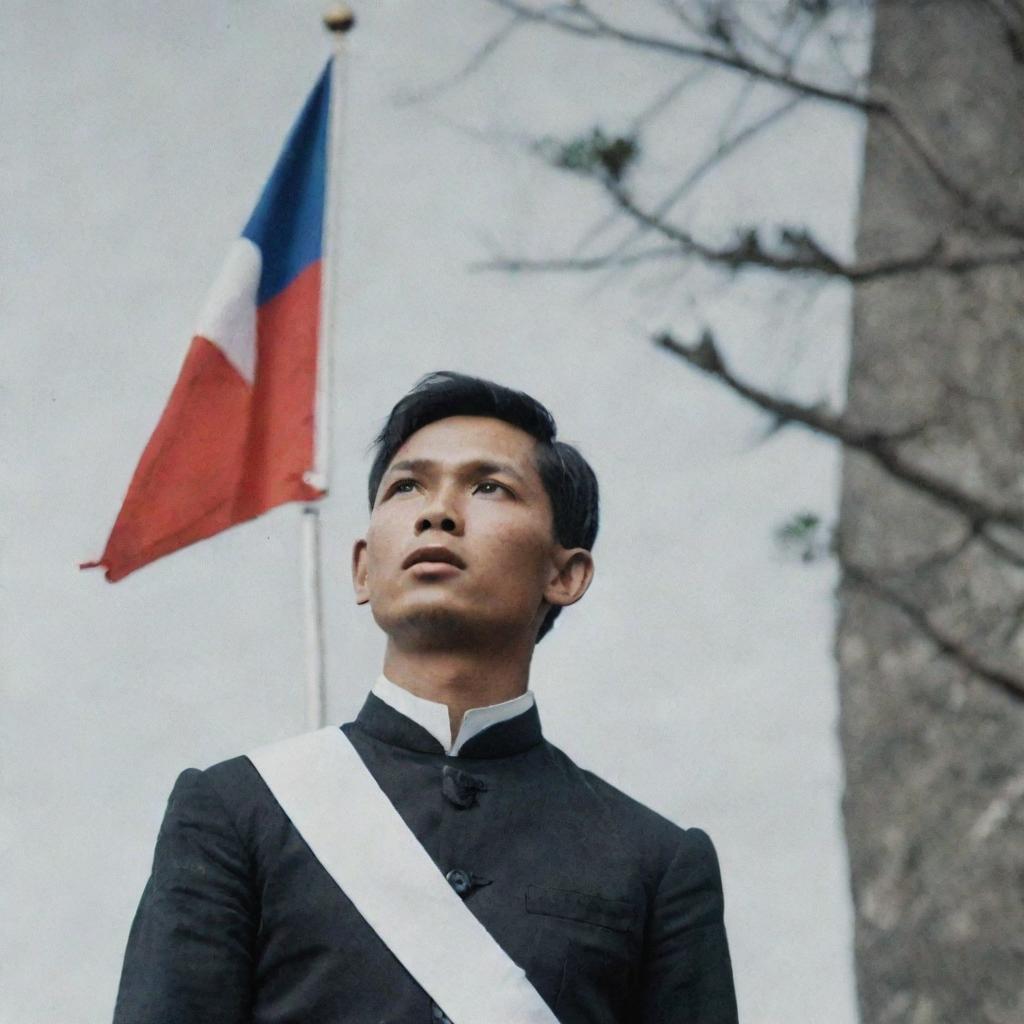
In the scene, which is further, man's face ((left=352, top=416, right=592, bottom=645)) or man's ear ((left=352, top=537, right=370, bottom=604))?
man's ear ((left=352, top=537, right=370, bottom=604))

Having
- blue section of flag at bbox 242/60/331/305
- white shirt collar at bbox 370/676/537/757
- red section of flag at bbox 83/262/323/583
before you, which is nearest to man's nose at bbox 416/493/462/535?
white shirt collar at bbox 370/676/537/757

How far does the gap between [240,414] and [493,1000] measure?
330 centimetres

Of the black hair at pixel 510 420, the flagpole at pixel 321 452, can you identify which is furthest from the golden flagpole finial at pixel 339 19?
the black hair at pixel 510 420

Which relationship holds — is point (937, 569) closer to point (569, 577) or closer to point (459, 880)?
point (569, 577)

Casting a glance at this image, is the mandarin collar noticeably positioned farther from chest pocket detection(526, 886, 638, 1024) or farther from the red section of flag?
the red section of flag

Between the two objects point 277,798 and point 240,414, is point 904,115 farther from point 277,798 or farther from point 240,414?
point 277,798

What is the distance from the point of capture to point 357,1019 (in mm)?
2742

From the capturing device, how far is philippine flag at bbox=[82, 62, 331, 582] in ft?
18.1

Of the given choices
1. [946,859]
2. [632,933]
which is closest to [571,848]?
[632,933]

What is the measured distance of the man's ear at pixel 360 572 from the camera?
10.6 ft

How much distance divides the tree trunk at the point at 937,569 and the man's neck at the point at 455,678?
2437 mm

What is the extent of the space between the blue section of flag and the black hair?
292 centimetres

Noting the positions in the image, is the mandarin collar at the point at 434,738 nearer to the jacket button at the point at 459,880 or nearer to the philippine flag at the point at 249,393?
the jacket button at the point at 459,880

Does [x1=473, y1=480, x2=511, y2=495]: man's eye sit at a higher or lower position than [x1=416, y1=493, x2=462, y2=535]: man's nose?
higher
